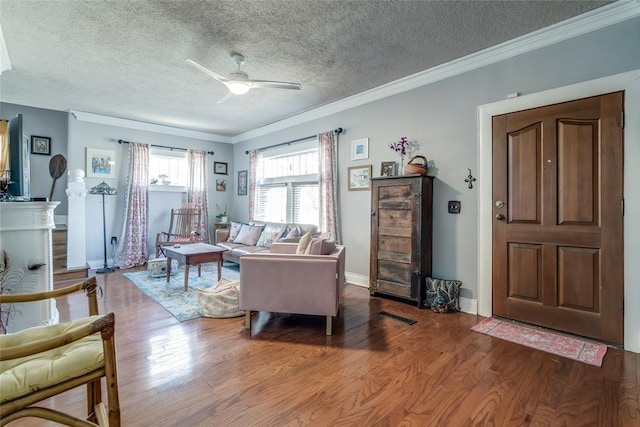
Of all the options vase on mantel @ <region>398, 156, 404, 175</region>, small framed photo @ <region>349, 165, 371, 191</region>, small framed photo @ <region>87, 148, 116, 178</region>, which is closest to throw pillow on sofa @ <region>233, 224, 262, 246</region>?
small framed photo @ <region>349, 165, 371, 191</region>

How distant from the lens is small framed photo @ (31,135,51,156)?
508 cm

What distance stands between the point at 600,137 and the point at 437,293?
200cm

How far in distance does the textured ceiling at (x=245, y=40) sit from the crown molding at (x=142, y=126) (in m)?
0.86

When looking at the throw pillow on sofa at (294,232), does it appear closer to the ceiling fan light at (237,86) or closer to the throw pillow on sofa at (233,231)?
the throw pillow on sofa at (233,231)

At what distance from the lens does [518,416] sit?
5.47 feet

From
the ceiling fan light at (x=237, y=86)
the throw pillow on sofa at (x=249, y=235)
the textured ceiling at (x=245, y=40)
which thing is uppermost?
the textured ceiling at (x=245, y=40)

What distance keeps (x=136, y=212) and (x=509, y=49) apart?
245 inches

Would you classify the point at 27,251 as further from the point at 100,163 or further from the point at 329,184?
the point at 100,163

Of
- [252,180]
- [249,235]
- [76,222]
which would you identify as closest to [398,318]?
[249,235]

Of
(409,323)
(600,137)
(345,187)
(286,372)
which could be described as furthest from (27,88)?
(600,137)

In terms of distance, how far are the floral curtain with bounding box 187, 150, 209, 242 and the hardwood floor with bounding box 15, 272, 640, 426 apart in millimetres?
3759

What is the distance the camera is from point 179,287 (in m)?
4.12

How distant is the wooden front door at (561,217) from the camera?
2.47 meters

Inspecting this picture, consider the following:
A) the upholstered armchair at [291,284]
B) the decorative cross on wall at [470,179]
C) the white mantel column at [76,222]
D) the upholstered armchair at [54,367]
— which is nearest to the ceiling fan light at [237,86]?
the upholstered armchair at [291,284]
